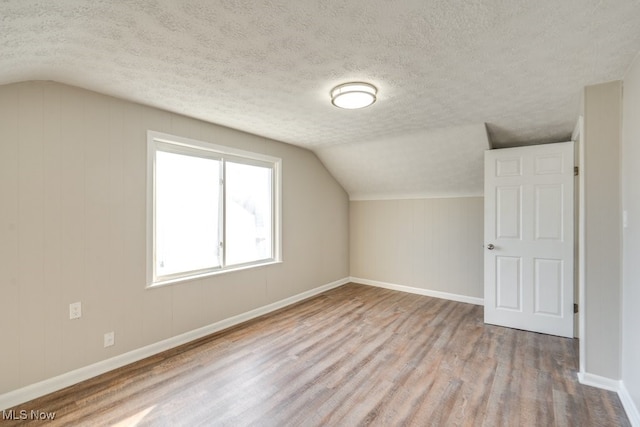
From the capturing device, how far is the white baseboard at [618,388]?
5.97ft

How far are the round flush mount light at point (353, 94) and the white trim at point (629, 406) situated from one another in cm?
276

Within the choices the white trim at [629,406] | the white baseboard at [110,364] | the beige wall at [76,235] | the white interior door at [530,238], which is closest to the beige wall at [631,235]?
the white trim at [629,406]

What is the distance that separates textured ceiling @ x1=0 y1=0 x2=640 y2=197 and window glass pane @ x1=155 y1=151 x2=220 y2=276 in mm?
590

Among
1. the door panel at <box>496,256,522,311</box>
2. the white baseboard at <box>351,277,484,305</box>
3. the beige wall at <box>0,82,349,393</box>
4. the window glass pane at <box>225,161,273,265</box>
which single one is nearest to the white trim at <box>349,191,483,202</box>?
the door panel at <box>496,256,522,311</box>

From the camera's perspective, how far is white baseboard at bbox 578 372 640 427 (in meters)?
1.82

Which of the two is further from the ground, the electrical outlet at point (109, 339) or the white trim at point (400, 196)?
the white trim at point (400, 196)

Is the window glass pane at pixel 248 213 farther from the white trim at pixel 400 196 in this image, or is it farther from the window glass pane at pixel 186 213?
the white trim at pixel 400 196

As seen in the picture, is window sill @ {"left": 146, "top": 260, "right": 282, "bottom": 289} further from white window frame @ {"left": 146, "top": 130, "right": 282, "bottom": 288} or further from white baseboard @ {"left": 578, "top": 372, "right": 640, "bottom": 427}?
white baseboard @ {"left": 578, "top": 372, "right": 640, "bottom": 427}

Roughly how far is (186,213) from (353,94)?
6.89 feet

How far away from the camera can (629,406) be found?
191 cm

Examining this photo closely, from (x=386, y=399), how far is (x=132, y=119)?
317 centimetres

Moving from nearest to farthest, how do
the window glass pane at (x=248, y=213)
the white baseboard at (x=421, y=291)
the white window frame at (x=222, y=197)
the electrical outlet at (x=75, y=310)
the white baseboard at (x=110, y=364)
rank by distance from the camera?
the white baseboard at (x=110, y=364) → the electrical outlet at (x=75, y=310) → the white window frame at (x=222, y=197) → the window glass pane at (x=248, y=213) → the white baseboard at (x=421, y=291)

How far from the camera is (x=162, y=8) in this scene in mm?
1368

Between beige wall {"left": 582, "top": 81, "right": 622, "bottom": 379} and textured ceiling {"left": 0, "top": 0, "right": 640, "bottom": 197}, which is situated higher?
textured ceiling {"left": 0, "top": 0, "right": 640, "bottom": 197}
